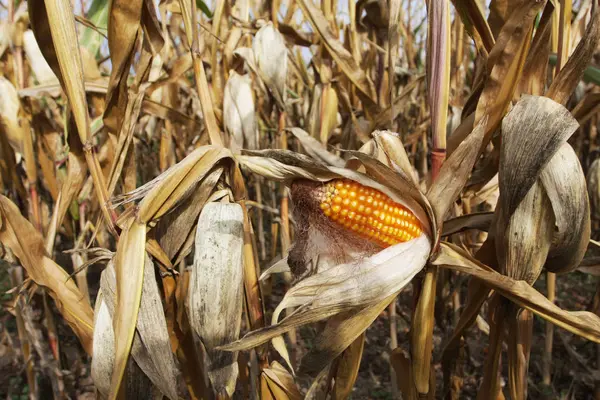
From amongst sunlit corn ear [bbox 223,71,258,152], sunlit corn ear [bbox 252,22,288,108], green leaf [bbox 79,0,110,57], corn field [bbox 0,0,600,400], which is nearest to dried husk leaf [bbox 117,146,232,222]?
corn field [bbox 0,0,600,400]

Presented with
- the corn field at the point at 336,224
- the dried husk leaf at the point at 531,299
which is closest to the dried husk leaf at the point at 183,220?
the corn field at the point at 336,224

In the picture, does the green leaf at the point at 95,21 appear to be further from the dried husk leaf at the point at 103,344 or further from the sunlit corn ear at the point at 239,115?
the dried husk leaf at the point at 103,344

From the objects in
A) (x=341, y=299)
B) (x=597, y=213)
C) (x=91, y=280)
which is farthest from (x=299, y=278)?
(x=91, y=280)

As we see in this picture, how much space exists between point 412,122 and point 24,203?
1.78 m

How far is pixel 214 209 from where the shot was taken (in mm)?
588

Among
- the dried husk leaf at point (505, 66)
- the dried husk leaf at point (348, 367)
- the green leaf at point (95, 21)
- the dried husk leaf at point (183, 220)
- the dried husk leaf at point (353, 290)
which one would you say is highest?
the green leaf at point (95, 21)

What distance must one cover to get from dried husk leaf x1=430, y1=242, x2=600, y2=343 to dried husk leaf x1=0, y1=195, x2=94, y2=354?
55 cm

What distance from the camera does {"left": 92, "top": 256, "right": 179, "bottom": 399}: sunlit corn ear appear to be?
0.60 metres

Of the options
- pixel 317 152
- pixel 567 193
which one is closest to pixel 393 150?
pixel 567 193

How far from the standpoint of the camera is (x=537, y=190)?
0.59m

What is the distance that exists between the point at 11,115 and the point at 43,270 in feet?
1.96

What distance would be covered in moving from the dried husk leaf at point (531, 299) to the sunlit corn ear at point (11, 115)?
1.07m

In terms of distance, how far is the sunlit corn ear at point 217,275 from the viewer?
579 mm

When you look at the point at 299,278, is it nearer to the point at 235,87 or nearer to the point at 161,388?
the point at 161,388
